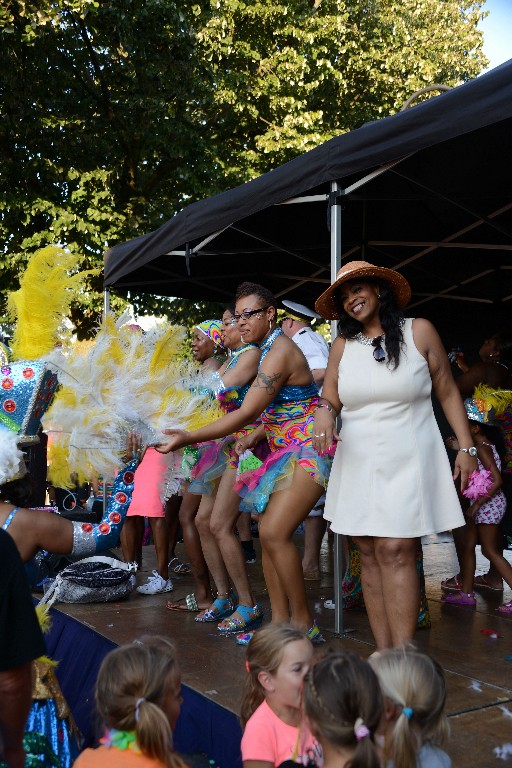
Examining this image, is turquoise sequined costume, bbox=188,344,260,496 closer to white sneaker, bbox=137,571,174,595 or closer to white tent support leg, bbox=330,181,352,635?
white tent support leg, bbox=330,181,352,635

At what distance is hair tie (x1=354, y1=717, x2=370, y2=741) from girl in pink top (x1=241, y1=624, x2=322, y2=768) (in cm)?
47

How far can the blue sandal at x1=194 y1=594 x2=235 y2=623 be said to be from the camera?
466 centimetres

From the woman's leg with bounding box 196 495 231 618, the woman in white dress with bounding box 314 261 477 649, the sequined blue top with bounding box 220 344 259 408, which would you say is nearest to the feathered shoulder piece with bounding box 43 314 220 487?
the sequined blue top with bounding box 220 344 259 408

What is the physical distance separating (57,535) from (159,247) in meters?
3.81

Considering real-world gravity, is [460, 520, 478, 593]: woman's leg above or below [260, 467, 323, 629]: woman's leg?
below

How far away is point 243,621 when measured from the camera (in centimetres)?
439

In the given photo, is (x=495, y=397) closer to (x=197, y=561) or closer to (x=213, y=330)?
(x=213, y=330)

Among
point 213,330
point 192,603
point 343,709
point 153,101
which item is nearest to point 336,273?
point 213,330

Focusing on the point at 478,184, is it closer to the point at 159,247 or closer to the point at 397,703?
the point at 159,247

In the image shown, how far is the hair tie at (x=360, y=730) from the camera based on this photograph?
74.7 inches

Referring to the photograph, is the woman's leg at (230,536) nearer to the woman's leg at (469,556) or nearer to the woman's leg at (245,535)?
the woman's leg at (469,556)

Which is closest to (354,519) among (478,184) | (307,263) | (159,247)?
(478,184)

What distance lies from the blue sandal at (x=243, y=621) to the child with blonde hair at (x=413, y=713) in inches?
89.7

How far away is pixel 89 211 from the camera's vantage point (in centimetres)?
1138
